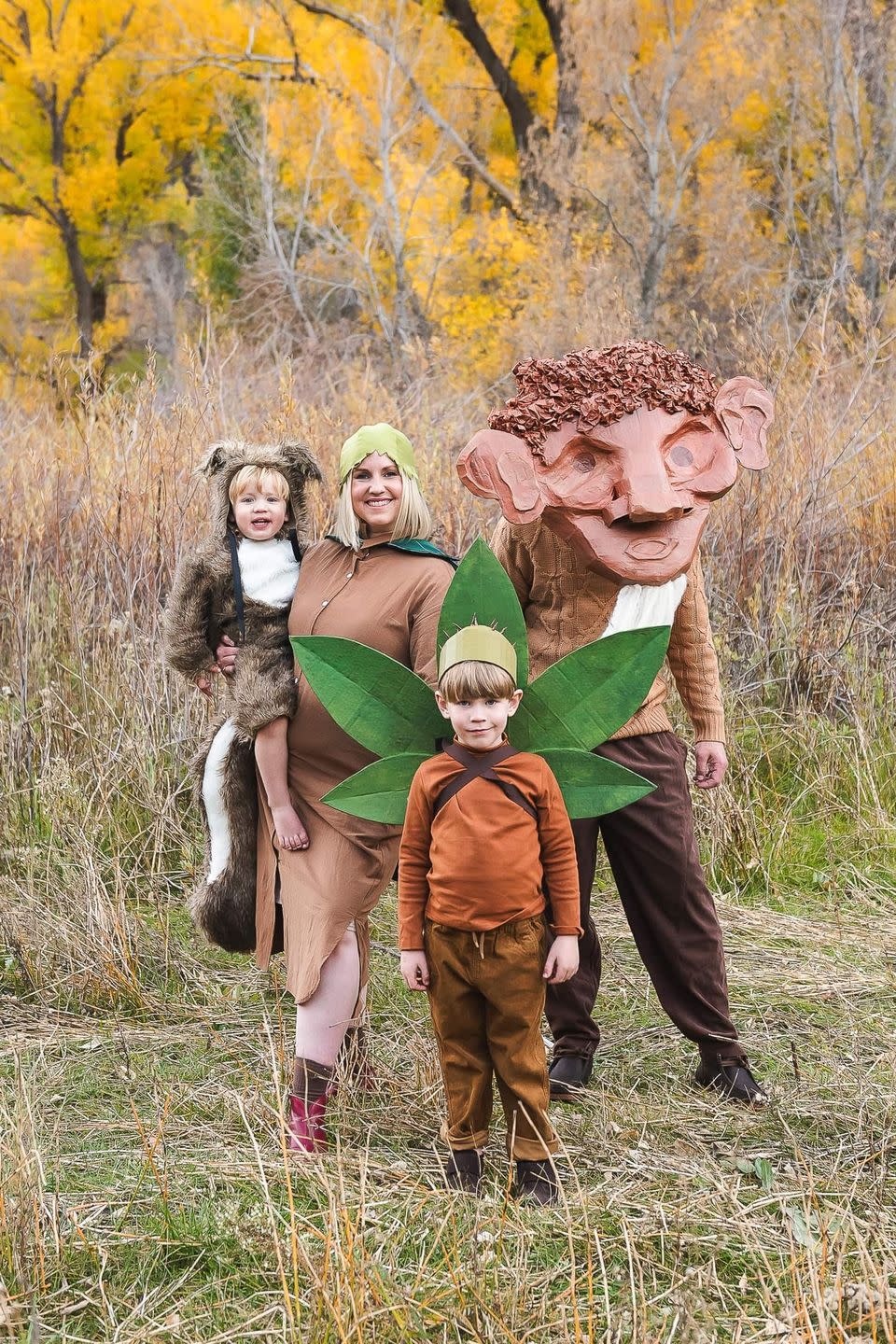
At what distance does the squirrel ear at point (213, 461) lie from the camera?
2658mm

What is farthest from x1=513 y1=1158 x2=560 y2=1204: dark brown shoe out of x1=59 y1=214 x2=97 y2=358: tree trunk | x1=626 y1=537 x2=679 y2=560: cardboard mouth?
x1=59 y1=214 x2=97 y2=358: tree trunk

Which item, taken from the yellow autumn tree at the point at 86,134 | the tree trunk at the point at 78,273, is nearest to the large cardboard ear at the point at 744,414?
the yellow autumn tree at the point at 86,134

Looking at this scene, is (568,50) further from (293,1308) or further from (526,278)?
(293,1308)

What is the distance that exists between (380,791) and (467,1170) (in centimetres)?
72

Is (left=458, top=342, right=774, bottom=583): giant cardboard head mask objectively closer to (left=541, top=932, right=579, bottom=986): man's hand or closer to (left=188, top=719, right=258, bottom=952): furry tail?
(left=541, top=932, right=579, bottom=986): man's hand

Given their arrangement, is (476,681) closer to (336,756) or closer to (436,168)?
(336,756)

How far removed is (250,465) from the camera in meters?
2.61

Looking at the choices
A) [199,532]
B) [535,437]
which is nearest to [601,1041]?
[535,437]

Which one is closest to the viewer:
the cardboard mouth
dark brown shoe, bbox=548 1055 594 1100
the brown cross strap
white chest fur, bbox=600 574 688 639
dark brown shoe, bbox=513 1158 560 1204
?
the brown cross strap

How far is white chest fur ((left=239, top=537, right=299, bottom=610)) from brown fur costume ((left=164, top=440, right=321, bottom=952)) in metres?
0.02

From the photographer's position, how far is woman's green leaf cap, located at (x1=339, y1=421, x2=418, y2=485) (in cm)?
252

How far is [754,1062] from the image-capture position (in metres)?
3.01

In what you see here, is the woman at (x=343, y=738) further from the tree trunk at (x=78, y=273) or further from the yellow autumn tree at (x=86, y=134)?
the tree trunk at (x=78, y=273)

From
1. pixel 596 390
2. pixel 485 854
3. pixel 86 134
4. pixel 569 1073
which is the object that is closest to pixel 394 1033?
pixel 569 1073
